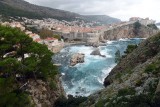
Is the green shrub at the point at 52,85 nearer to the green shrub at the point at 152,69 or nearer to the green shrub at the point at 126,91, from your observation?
the green shrub at the point at 152,69

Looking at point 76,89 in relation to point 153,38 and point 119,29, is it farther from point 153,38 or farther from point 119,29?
point 119,29

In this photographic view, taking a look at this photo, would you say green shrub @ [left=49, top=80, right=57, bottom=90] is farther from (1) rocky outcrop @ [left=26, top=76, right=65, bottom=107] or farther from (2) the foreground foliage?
(2) the foreground foliage

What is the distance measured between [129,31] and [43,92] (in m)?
155

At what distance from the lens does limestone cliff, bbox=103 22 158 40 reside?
170 metres

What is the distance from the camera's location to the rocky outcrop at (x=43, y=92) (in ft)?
101

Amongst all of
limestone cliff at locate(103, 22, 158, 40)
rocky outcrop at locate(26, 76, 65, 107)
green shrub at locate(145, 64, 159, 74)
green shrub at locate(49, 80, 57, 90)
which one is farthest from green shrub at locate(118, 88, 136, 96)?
limestone cliff at locate(103, 22, 158, 40)

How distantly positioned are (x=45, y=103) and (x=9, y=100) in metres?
5.58

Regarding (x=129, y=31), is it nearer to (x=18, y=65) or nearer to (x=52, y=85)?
(x=52, y=85)

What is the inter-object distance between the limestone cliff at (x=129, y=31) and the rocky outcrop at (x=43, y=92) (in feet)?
437

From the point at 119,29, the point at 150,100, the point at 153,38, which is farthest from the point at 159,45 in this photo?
the point at 119,29

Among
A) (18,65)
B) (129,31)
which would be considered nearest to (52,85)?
(18,65)

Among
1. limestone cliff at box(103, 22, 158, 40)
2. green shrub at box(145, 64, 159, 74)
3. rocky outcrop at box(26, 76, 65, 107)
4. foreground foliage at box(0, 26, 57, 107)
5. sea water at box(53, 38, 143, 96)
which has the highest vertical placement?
green shrub at box(145, 64, 159, 74)

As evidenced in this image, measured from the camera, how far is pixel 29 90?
30844 mm

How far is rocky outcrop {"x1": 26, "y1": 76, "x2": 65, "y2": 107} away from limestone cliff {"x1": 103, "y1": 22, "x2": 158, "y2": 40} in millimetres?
133348
